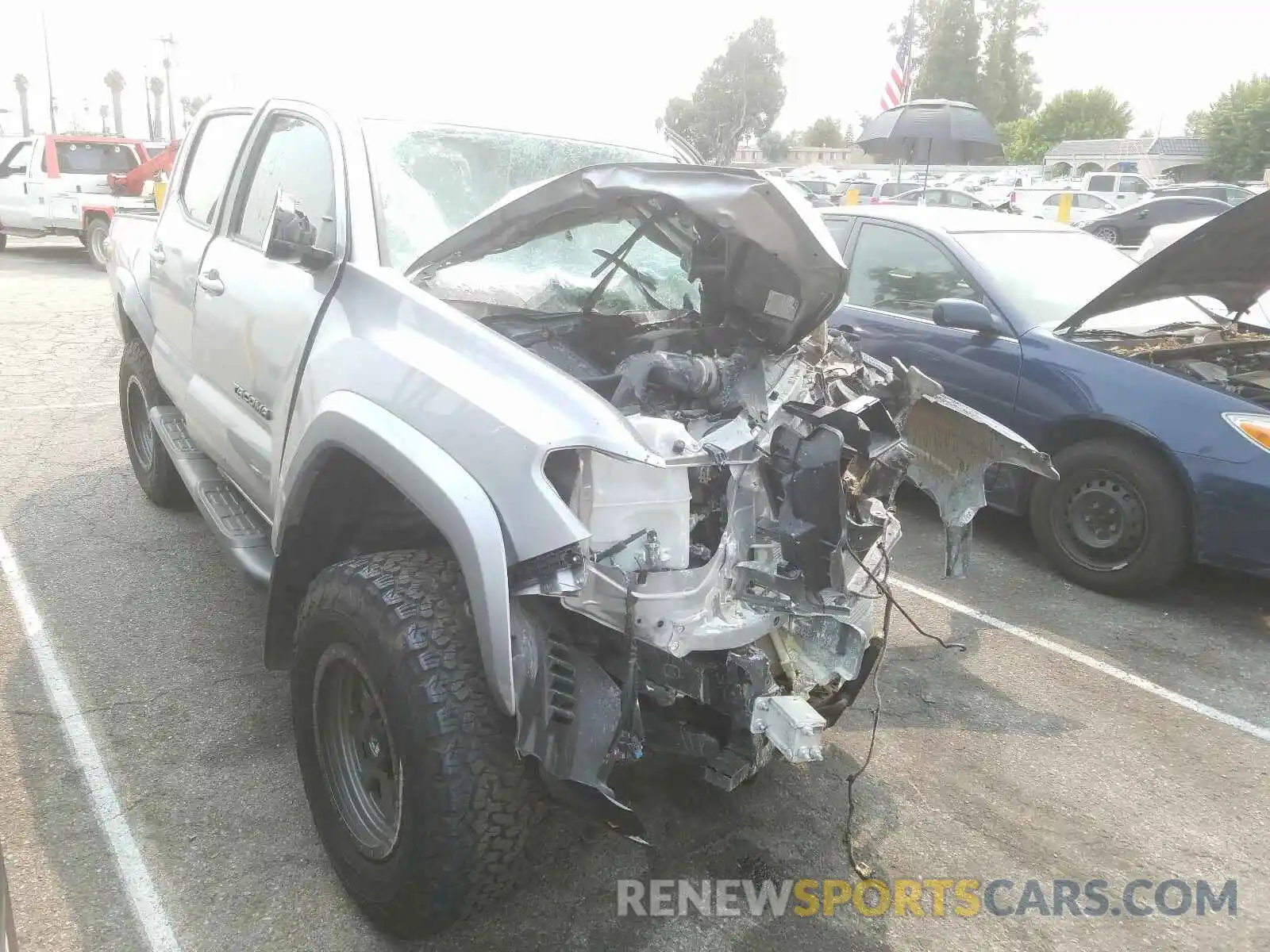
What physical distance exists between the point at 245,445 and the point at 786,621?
2.08 metres

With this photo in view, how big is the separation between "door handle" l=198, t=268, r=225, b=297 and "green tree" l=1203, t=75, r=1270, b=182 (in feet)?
169

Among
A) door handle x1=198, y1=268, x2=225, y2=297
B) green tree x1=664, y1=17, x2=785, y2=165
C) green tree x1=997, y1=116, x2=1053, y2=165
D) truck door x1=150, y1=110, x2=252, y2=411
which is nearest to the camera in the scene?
door handle x1=198, y1=268, x2=225, y2=297

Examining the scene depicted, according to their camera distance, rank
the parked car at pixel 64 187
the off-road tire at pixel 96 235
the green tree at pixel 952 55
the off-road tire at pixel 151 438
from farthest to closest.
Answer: the green tree at pixel 952 55 < the off-road tire at pixel 96 235 < the parked car at pixel 64 187 < the off-road tire at pixel 151 438

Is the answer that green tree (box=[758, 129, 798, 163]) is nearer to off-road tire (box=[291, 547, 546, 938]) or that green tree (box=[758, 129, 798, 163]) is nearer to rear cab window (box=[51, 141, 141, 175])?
rear cab window (box=[51, 141, 141, 175])

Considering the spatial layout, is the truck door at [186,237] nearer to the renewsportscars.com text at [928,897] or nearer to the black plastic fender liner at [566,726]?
the black plastic fender liner at [566,726]

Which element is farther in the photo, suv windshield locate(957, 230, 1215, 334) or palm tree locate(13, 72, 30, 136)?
palm tree locate(13, 72, 30, 136)

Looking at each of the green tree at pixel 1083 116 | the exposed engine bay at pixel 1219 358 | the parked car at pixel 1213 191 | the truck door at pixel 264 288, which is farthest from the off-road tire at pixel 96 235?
the green tree at pixel 1083 116

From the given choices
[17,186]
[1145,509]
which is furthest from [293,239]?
[17,186]

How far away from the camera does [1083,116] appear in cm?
6638

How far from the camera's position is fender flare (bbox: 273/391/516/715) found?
2.15 metres

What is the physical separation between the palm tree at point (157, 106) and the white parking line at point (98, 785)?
236 ft

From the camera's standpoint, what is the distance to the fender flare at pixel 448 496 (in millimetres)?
2154

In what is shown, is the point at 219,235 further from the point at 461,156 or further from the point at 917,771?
the point at 917,771

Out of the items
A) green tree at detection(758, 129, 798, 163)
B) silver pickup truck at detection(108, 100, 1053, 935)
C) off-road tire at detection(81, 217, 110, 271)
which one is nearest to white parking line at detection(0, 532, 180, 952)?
silver pickup truck at detection(108, 100, 1053, 935)
